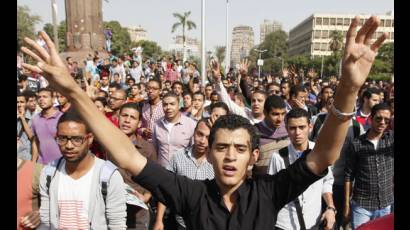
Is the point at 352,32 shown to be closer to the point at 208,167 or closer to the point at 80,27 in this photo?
the point at 208,167

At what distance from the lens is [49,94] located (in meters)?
5.45

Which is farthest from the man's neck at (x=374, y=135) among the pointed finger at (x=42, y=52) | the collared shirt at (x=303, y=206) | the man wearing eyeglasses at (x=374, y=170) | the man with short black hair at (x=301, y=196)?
the pointed finger at (x=42, y=52)

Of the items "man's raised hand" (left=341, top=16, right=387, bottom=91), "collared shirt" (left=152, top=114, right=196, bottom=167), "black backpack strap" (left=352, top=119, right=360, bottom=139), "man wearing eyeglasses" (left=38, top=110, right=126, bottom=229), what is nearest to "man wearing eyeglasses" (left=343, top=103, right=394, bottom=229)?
"black backpack strap" (left=352, top=119, right=360, bottom=139)

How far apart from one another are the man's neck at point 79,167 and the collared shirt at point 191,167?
1.20 metres

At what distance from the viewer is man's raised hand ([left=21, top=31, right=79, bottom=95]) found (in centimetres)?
194

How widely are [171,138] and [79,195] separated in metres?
2.56

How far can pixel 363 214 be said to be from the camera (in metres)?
4.26

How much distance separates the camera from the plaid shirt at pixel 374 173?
13.7ft

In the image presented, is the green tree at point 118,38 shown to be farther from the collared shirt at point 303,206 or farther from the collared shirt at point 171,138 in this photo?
the collared shirt at point 303,206

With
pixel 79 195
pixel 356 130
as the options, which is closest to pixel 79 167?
pixel 79 195

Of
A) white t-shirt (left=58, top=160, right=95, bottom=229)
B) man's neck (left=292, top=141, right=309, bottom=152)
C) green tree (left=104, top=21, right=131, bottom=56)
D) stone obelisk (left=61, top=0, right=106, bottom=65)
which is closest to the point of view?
white t-shirt (left=58, top=160, right=95, bottom=229)

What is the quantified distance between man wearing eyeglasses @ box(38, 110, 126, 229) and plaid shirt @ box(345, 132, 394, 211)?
252 cm

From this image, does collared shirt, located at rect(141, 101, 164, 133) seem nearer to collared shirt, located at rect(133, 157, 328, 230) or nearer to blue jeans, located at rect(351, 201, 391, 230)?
blue jeans, located at rect(351, 201, 391, 230)
